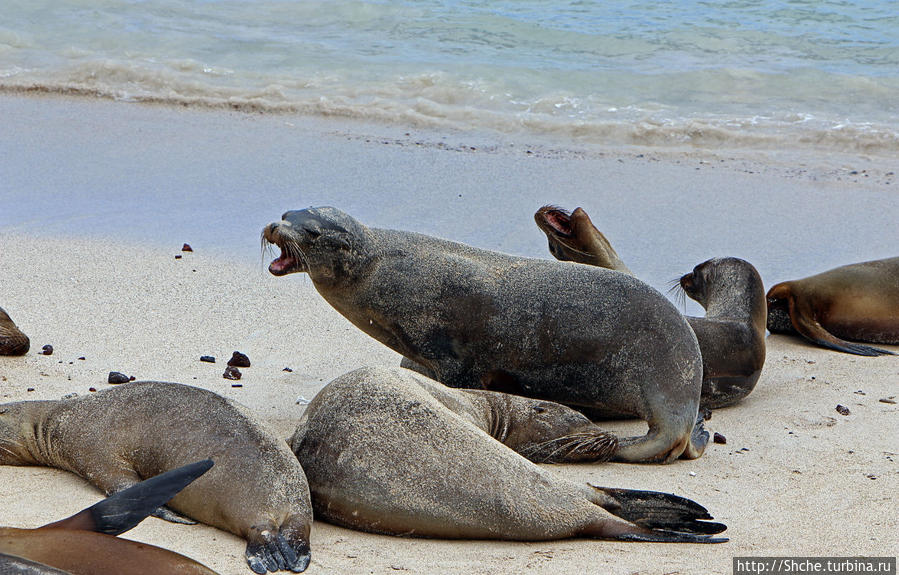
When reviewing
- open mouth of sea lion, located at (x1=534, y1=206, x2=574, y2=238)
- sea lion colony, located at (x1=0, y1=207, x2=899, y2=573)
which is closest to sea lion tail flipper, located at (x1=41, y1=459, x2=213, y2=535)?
sea lion colony, located at (x1=0, y1=207, x2=899, y2=573)

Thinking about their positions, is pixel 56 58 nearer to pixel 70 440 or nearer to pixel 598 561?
pixel 70 440

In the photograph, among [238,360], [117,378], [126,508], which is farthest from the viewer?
[238,360]

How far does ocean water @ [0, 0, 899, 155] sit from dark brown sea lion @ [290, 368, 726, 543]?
7.24 meters

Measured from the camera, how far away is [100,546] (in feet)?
8.86

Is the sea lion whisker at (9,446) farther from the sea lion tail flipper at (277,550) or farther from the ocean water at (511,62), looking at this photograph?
the ocean water at (511,62)

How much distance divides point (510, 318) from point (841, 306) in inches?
109

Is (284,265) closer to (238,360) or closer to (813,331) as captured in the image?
(238,360)

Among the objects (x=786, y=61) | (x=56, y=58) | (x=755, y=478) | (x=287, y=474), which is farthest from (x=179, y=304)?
(x=786, y=61)

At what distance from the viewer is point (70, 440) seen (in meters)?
3.91

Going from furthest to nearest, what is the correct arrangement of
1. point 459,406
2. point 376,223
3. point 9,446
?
1. point 376,223
2. point 459,406
3. point 9,446

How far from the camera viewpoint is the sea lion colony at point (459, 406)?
3475 millimetres

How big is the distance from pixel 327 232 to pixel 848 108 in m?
Answer: 8.30

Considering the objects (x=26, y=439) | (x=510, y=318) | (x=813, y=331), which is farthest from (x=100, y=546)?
(x=813, y=331)

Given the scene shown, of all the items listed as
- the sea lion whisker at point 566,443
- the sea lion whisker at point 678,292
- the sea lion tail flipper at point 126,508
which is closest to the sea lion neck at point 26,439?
the sea lion tail flipper at point 126,508
